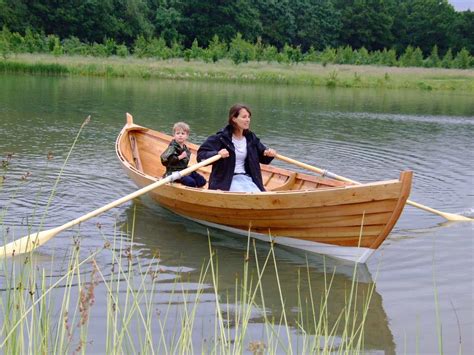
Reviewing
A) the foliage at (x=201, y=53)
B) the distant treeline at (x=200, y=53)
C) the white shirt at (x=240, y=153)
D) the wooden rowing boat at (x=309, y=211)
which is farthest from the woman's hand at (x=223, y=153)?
the foliage at (x=201, y=53)

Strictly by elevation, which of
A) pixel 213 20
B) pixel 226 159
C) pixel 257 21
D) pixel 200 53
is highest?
pixel 257 21

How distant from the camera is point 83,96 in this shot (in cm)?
2323

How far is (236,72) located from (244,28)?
2948 cm

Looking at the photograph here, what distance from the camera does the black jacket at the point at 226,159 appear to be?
7637 mm

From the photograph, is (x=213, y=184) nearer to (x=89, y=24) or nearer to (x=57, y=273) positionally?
(x=57, y=273)

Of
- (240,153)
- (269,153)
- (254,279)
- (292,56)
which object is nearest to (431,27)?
(292,56)

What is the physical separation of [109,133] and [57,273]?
371 inches

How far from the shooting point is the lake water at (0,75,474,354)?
5586 millimetres

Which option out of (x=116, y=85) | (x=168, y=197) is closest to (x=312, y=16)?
(x=116, y=85)

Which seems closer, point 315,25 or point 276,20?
point 276,20

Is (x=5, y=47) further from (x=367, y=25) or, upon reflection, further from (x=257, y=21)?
(x=367, y=25)

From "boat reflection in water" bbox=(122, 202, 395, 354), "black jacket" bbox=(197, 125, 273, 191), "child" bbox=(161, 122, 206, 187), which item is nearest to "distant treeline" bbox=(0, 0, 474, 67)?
"child" bbox=(161, 122, 206, 187)

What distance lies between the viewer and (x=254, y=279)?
631 centimetres

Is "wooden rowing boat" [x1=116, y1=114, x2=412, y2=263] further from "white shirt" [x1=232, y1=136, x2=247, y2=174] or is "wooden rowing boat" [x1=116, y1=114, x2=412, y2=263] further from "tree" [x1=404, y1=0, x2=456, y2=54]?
"tree" [x1=404, y1=0, x2=456, y2=54]
